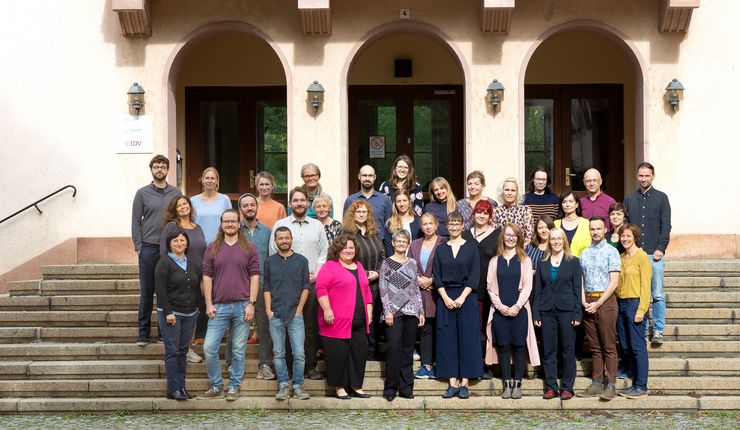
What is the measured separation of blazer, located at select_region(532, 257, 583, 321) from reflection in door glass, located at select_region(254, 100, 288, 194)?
7.23 m

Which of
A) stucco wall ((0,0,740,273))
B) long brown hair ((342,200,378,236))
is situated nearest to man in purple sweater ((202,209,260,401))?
long brown hair ((342,200,378,236))

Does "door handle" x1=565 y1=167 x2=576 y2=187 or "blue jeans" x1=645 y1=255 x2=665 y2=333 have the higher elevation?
"door handle" x1=565 y1=167 x2=576 y2=187

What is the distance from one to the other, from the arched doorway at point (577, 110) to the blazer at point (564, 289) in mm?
6474

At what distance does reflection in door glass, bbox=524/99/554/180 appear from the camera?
49.6 feet

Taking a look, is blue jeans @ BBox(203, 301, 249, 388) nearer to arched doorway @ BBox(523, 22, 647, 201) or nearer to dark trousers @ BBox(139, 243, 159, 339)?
dark trousers @ BBox(139, 243, 159, 339)

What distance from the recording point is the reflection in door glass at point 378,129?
49.4 feet

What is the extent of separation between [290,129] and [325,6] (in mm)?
1802

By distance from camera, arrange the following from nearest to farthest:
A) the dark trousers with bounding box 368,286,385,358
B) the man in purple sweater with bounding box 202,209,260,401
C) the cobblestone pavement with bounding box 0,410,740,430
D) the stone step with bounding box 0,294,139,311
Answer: the cobblestone pavement with bounding box 0,410,740,430
the man in purple sweater with bounding box 202,209,260,401
the dark trousers with bounding box 368,286,385,358
the stone step with bounding box 0,294,139,311

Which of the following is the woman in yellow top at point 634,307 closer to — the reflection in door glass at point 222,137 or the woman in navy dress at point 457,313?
the woman in navy dress at point 457,313

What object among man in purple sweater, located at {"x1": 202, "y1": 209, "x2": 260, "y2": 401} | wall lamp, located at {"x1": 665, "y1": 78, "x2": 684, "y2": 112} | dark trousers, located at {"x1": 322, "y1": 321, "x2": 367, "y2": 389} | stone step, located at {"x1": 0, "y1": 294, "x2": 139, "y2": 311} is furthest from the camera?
wall lamp, located at {"x1": 665, "y1": 78, "x2": 684, "y2": 112}

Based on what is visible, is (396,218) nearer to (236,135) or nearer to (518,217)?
(518,217)

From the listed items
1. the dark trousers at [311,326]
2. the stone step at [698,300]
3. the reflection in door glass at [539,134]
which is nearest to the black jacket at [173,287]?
the dark trousers at [311,326]

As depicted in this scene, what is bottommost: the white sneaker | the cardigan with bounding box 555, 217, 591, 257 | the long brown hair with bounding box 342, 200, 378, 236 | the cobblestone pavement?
the cobblestone pavement

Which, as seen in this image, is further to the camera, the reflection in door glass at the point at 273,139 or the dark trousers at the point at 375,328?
the reflection in door glass at the point at 273,139
